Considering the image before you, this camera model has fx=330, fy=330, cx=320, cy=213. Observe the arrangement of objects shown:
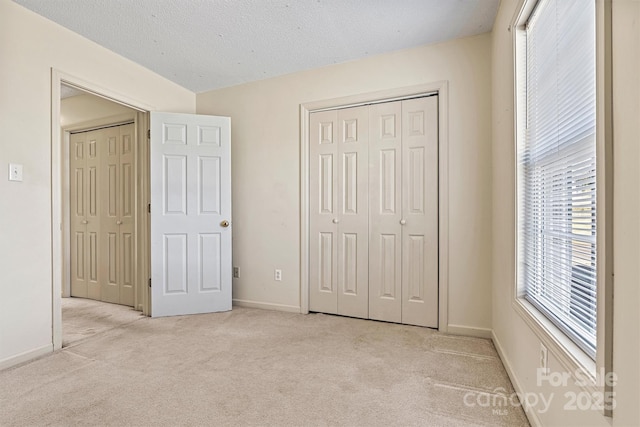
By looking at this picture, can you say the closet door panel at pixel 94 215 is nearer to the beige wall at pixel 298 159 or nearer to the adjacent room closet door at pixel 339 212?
the beige wall at pixel 298 159

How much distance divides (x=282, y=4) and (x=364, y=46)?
2.85 feet

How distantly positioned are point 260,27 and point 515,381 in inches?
115

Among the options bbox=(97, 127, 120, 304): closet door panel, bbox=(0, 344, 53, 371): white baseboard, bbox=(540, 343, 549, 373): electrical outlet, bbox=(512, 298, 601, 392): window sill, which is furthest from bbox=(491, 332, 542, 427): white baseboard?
bbox=(97, 127, 120, 304): closet door panel

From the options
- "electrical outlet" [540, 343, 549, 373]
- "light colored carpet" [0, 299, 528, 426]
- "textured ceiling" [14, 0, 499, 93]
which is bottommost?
"light colored carpet" [0, 299, 528, 426]

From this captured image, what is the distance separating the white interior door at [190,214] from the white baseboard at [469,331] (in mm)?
2197

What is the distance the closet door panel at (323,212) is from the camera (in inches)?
128

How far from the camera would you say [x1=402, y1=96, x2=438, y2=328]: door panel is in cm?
285

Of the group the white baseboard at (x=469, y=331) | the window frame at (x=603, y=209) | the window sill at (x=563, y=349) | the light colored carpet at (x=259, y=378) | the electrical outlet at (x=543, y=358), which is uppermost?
the window frame at (x=603, y=209)

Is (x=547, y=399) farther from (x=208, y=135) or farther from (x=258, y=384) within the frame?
(x=208, y=135)

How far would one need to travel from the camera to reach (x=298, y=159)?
11.1ft

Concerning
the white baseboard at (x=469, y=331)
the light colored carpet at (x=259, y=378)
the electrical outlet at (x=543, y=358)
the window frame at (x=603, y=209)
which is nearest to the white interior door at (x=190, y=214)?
the light colored carpet at (x=259, y=378)

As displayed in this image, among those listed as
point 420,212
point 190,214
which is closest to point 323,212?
point 420,212

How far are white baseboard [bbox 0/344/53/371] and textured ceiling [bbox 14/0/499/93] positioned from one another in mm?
2388

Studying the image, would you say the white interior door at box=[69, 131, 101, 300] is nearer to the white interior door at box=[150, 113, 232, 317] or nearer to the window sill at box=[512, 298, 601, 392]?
the white interior door at box=[150, 113, 232, 317]
